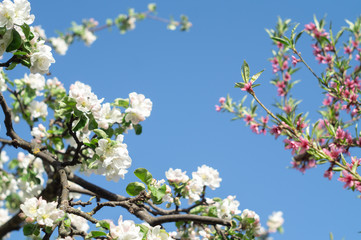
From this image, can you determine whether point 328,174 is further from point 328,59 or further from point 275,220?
point 275,220

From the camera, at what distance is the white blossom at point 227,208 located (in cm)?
296

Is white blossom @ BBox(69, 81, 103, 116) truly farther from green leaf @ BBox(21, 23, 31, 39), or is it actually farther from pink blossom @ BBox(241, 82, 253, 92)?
pink blossom @ BBox(241, 82, 253, 92)

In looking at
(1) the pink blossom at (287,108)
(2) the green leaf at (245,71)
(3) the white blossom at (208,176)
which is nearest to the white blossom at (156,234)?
(2) the green leaf at (245,71)

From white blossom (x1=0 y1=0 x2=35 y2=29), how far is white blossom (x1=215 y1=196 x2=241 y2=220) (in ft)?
6.29

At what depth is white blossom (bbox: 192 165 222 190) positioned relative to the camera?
118 inches

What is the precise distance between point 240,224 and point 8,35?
1967 millimetres

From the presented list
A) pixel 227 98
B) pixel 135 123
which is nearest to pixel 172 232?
pixel 135 123

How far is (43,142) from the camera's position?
11.0 ft

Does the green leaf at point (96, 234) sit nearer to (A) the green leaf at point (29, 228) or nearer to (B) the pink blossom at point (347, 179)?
(A) the green leaf at point (29, 228)

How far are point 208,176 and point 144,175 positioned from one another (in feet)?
3.44

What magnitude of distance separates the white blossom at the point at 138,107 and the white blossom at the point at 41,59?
61 cm

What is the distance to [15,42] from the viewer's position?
6.38 ft

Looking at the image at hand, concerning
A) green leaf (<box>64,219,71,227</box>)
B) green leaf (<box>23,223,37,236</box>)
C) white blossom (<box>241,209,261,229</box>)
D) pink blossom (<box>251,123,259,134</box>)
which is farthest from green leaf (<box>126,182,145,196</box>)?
pink blossom (<box>251,123,259,134</box>)

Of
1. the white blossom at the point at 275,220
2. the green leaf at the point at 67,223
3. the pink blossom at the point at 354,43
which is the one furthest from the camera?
the white blossom at the point at 275,220
